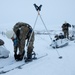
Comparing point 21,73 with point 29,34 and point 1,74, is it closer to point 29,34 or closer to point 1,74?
point 1,74

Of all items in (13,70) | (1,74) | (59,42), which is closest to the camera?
(1,74)

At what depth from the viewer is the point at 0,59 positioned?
21.8 feet

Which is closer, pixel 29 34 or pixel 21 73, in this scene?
pixel 21 73

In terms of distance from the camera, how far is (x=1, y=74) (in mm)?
4828

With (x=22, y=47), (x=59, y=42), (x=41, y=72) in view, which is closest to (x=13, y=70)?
(x=41, y=72)

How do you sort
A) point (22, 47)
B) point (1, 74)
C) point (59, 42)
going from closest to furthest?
point (1, 74)
point (22, 47)
point (59, 42)

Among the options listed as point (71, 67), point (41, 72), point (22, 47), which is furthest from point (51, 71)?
point (22, 47)

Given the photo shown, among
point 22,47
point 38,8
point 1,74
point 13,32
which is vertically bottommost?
point 1,74

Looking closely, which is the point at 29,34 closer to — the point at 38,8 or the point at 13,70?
the point at 38,8

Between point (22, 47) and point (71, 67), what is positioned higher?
point (22, 47)

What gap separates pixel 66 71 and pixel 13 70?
129 centimetres

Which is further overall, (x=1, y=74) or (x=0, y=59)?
(x=0, y=59)

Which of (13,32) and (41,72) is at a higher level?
(13,32)

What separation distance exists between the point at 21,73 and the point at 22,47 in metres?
1.52
